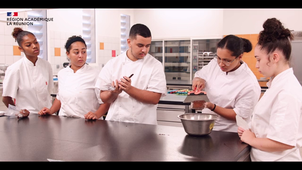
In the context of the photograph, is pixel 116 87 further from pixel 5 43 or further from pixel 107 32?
pixel 107 32

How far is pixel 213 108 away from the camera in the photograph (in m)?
1.92

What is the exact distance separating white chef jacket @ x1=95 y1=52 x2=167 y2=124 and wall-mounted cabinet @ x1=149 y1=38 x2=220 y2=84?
4.56 m

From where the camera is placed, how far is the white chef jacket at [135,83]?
7.17 feet

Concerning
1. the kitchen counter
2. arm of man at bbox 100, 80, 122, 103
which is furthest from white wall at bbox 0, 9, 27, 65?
arm of man at bbox 100, 80, 122, 103

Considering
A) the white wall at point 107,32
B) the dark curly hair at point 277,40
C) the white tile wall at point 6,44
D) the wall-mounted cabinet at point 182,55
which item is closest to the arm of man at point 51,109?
the dark curly hair at point 277,40

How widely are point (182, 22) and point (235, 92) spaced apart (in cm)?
558

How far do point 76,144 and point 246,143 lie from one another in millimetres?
980

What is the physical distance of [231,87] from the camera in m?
2.00

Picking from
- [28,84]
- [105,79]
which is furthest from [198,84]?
[28,84]

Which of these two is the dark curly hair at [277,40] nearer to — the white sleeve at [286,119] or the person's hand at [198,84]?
the white sleeve at [286,119]

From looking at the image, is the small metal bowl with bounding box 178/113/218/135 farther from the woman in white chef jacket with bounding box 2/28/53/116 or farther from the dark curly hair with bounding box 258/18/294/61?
the woman in white chef jacket with bounding box 2/28/53/116

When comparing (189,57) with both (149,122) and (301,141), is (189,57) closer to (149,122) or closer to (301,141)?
(149,122)

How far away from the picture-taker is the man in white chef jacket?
210 cm
